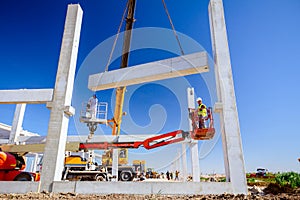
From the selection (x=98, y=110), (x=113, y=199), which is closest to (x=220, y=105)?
(x=113, y=199)

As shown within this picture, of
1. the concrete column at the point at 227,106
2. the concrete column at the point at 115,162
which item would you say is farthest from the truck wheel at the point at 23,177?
the concrete column at the point at 227,106

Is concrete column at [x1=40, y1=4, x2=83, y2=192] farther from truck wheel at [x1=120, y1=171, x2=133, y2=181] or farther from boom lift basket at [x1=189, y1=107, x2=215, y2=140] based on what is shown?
truck wheel at [x1=120, y1=171, x2=133, y2=181]

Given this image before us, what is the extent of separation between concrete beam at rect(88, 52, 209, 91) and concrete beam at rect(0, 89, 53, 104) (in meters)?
2.62

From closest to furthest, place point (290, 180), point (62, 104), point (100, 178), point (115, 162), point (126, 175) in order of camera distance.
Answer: point (62, 104) → point (290, 180) → point (100, 178) → point (115, 162) → point (126, 175)

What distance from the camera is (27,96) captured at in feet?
20.2

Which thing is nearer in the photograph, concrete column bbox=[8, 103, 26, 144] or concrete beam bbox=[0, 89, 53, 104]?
concrete beam bbox=[0, 89, 53, 104]

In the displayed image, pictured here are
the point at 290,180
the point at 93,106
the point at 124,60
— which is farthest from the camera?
the point at 124,60

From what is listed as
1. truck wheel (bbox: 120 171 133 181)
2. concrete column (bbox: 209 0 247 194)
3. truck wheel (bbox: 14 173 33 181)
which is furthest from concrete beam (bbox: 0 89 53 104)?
truck wheel (bbox: 120 171 133 181)

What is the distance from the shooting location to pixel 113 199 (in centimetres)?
404

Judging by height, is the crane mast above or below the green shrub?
above

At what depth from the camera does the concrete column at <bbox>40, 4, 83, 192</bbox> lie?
17.6 ft

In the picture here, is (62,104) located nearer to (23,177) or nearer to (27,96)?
(27,96)

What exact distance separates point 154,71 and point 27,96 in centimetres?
419

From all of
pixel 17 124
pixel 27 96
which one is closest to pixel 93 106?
pixel 27 96
